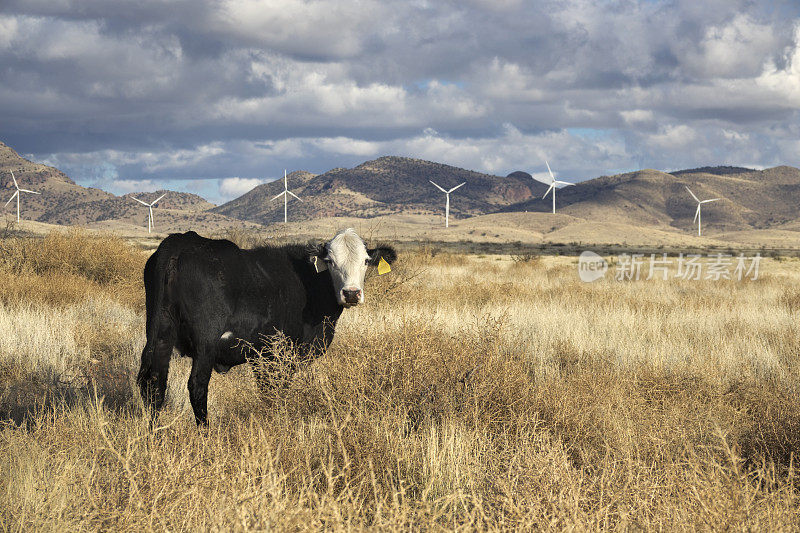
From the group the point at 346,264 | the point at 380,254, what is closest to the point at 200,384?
the point at 346,264

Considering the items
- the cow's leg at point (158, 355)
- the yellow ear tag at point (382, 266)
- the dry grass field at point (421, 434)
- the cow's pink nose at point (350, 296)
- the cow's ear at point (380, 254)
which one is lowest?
the dry grass field at point (421, 434)

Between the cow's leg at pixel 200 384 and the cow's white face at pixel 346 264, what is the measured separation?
5.00 feet

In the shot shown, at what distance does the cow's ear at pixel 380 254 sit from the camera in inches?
295

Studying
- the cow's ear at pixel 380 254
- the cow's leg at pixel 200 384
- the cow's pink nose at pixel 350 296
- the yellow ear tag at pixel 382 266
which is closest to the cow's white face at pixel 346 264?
the cow's pink nose at pixel 350 296

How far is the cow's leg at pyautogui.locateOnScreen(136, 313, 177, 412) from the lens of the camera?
5.43 meters

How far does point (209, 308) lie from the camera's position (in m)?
5.43

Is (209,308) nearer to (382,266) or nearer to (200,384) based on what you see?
(200,384)

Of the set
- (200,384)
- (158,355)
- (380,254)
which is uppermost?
(380,254)

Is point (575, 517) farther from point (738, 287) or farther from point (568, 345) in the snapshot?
point (738, 287)

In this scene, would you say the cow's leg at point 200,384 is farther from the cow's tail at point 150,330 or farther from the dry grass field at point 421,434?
the cow's tail at point 150,330

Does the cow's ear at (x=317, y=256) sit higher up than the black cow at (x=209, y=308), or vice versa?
the cow's ear at (x=317, y=256)

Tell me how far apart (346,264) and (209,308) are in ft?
5.49

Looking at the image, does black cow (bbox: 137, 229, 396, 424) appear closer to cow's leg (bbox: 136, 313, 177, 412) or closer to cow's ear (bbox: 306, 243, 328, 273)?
cow's leg (bbox: 136, 313, 177, 412)

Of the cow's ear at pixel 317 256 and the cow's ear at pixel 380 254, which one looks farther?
the cow's ear at pixel 380 254
